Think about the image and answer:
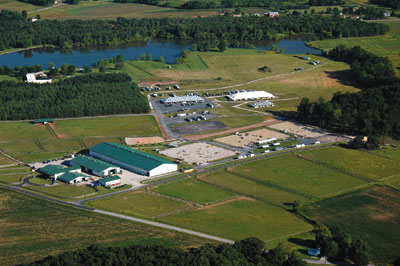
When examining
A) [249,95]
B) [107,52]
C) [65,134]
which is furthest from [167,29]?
[65,134]

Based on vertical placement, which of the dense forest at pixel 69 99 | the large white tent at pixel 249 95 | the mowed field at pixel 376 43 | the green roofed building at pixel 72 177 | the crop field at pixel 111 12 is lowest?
the green roofed building at pixel 72 177

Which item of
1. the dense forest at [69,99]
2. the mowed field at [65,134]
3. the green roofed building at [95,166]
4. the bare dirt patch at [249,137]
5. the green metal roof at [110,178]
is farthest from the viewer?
the dense forest at [69,99]

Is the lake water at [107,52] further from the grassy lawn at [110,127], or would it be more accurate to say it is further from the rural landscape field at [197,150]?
the grassy lawn at [110,127]

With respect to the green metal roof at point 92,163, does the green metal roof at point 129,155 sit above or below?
above

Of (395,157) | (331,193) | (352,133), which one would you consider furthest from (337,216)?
(352,133)

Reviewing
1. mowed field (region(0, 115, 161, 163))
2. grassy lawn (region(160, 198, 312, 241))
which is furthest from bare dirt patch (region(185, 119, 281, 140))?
grassy lawn (region(160, 198, 312, 241))

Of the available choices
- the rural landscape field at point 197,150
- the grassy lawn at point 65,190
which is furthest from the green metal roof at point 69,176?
the grassy lawn at point 65,190

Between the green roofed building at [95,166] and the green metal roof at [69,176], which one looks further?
the green roofed building at [95,166]
